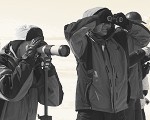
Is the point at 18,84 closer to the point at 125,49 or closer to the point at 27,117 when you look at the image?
the point at 27,117

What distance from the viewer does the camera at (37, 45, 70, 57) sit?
327 cm

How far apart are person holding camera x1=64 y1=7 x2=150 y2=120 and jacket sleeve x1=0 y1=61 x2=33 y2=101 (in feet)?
2.06

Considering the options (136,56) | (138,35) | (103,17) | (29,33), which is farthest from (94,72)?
(138,35)

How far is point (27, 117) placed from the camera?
3865mm

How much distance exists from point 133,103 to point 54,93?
1.35 meters

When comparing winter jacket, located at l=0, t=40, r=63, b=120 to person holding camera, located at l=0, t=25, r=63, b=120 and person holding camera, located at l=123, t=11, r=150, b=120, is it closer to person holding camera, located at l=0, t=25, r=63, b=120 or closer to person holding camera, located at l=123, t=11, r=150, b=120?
person holding camera, located at l=0, t=25, r=63, b=120

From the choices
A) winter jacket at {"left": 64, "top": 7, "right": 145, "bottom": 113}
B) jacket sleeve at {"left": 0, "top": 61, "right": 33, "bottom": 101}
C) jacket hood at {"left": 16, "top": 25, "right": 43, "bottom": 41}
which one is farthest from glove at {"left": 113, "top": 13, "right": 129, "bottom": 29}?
jacket sleeve at {"left": 0, "top": 61, "right": 33, "bottom": 101}

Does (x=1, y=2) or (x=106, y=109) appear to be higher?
(x=1, y=2)

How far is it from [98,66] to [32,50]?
33.9 inches

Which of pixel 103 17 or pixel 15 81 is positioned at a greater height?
pixel 103 17

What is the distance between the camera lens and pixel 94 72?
13.6 ft

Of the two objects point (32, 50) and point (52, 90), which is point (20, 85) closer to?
point (32, 50)

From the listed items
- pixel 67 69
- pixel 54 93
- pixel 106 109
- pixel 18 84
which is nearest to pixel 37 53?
pixel 18 84

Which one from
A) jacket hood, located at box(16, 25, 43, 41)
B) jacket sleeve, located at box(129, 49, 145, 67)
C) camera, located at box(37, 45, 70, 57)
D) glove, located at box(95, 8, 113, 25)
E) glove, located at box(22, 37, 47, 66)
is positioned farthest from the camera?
jacket sleeve, located at box(129, 49, 145, 67)
